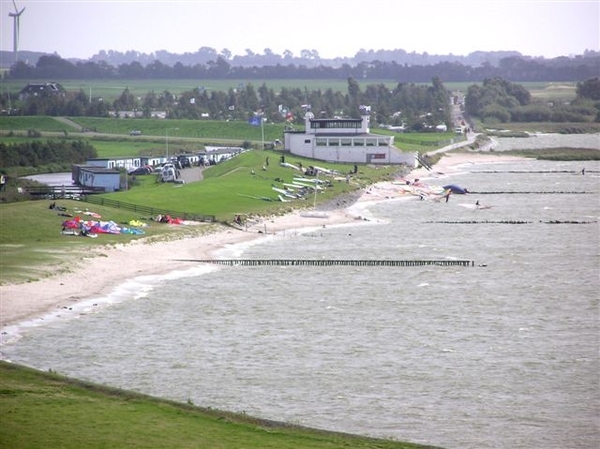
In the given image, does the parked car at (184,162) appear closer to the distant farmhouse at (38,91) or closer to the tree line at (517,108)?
the distant farmhouse at (38,91)

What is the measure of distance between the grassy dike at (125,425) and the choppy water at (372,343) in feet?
3.66

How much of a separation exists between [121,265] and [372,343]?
1552 cm

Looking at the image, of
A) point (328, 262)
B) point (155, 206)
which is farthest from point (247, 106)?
point (328, 262)

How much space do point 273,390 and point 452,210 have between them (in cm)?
4504

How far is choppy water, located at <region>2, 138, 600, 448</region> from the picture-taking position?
30781mm

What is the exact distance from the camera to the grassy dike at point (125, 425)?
2730 cm

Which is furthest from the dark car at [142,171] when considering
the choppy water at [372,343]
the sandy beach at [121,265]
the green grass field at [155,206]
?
the choppy water at [372,343]

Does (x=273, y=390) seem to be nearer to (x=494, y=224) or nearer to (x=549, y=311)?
(x=549, y=311)

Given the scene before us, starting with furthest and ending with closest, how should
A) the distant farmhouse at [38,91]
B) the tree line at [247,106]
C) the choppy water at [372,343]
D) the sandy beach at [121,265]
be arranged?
the distant farmhouse at [38,91] < the tree line at [247,106] < the sandy beach at [121,265] < the choppy water at [372,343]

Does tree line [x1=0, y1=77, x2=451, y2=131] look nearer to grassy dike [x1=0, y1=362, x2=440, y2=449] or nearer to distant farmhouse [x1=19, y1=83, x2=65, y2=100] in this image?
distant farmhouse [x1=19, y1=83, x2=65, y2=100]

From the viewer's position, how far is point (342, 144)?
9956 cm

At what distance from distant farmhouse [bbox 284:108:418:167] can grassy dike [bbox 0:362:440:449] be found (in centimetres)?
6823

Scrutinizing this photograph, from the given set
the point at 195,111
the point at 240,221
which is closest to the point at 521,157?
the point at 195,111

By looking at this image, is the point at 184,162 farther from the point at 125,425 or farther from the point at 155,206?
the point at 125,425
